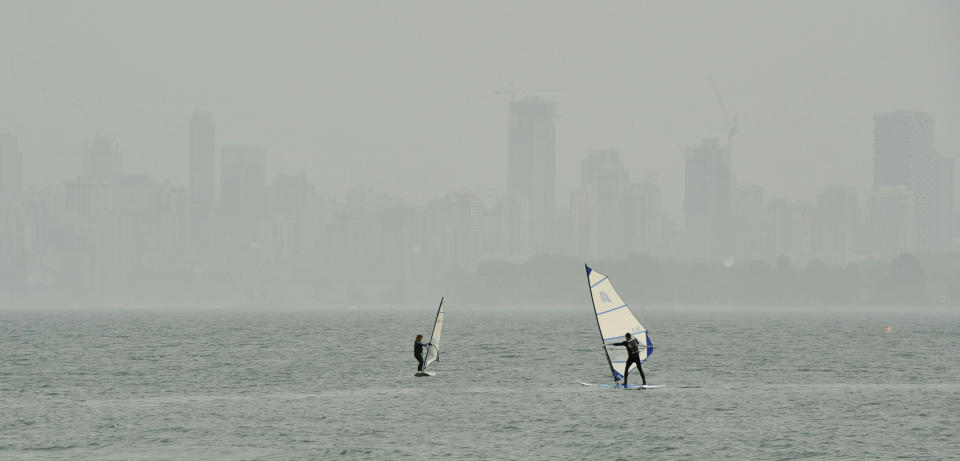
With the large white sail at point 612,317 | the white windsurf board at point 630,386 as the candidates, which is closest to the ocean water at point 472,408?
the white windsurf board at point 630,386

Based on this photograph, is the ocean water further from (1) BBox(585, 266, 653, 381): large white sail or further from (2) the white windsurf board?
(1) BBox(585, 266, 653, 381): large white sail

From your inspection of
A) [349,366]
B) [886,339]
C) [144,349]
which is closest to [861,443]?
[349,366]

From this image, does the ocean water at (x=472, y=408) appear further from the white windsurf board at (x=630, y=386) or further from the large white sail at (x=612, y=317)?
the large white sail at (x=612, y=317)

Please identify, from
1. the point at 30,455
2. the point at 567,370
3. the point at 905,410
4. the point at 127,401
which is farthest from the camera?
the point at 567,370

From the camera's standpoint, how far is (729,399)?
60750 millimetres

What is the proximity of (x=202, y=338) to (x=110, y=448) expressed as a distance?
334 feet

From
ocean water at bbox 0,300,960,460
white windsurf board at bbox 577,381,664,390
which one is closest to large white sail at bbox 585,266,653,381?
white windsurf board at bbox 577,381,664,390

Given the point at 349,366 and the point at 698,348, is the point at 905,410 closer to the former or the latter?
the point at 349,366

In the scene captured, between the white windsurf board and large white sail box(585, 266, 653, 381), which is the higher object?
large white sail box(585, 266, 653, 381)

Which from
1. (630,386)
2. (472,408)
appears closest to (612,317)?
(630,386)

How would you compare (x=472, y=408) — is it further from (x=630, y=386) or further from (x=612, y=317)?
(x=630, y=386)

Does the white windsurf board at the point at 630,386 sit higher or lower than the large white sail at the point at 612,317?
lower

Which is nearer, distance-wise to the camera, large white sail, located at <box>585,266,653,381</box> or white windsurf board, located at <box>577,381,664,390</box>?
large white sail, located at <box>585,266,653,381</box>

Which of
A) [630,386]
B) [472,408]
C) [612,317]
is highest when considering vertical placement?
[612,317]
